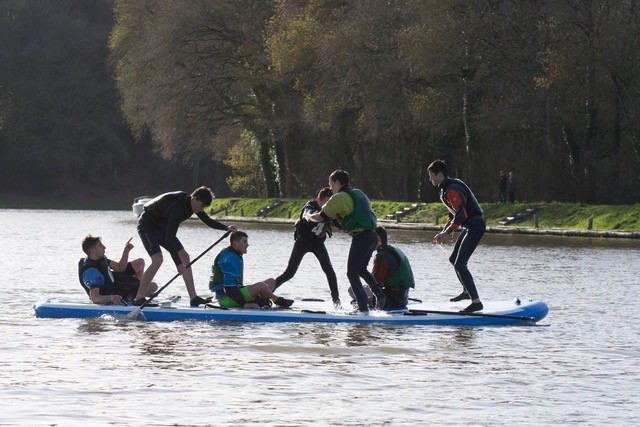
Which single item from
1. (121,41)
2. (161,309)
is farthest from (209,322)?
(121,41)

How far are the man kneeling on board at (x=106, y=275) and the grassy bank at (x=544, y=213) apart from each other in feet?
91.2

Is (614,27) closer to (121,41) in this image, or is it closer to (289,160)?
(289,160)

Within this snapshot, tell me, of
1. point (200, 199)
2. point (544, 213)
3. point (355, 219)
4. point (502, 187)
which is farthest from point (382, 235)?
point (502, 187)

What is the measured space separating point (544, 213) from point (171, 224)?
32790 mm

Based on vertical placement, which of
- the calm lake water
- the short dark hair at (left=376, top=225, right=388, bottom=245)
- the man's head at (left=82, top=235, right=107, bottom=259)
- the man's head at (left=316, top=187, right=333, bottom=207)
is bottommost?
the calm lake water

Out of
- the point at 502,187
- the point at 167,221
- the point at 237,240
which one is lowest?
the point at 502,187

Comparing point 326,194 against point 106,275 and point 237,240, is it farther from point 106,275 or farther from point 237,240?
point 106,275

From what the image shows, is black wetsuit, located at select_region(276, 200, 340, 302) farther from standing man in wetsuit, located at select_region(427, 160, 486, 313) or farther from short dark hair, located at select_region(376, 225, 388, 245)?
standing man in wetsuit, located at select_region(427, 160, 486, 313)

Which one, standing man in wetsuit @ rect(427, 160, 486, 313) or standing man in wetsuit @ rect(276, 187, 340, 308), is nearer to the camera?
standing man in wetsuit @ rect(427, 160, 486, 313)

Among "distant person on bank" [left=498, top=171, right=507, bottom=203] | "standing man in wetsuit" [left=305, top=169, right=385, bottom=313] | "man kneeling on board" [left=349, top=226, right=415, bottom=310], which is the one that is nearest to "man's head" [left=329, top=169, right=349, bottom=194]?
"standing man in wetsuit" [left=305, top=169, right=385, bottom=313]

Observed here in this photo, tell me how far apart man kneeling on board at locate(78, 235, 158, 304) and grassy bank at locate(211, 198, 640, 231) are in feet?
91.2

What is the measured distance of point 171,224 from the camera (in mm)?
17859

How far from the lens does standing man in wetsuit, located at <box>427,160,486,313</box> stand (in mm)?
17562

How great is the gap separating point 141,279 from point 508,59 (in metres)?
33.3
